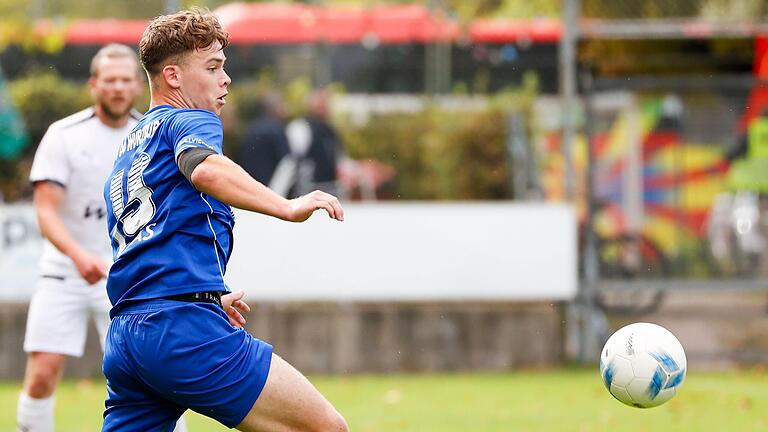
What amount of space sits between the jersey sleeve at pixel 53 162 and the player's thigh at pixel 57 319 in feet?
1.93

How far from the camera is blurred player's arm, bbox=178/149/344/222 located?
4.12 metres

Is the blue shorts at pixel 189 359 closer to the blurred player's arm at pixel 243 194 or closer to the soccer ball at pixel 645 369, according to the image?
the blurred player's arm at pixel 243 194

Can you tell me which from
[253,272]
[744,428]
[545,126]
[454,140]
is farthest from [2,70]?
[744,428]

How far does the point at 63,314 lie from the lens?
7.32m

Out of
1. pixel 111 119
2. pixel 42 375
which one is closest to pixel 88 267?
pixel 42 375

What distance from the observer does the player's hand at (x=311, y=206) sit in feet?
13.5

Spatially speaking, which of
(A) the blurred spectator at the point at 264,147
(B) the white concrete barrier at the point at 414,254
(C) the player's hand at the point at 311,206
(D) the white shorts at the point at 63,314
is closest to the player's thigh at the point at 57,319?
(D) the white shorts at the point at 63,314

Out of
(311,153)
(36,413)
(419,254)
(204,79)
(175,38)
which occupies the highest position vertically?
(175,38)

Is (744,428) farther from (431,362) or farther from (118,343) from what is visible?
(118,343)

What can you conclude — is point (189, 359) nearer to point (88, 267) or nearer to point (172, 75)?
point (172, 75)

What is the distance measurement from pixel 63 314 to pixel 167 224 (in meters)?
3.10

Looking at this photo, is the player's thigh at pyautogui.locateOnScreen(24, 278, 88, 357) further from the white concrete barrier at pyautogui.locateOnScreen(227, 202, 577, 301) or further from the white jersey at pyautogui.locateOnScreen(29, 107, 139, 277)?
the white concrete barrier at pyautogui.locateOnScreen(227, 202, 577, 301)

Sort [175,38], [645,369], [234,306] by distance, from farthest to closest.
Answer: [645,369], [234,306], [175,38]

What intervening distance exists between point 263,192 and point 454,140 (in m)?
9.61
